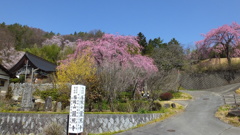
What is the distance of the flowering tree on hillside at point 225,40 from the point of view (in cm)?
2247

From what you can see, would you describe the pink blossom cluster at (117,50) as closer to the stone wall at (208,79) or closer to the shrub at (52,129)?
the shrub at (52,129)

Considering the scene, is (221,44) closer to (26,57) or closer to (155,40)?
(155,40)

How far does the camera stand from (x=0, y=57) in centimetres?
2727

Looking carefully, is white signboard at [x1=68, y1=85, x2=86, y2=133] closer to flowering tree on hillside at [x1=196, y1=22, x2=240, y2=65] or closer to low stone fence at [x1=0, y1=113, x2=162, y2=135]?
low stone fence at [x1=0, y1=113, x2=162, y2=135]

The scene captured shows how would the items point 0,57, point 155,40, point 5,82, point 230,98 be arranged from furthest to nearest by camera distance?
point 155,40 < point 0,57 < point 5,82 < point 230,98

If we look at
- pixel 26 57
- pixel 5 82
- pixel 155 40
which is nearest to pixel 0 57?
pixel 26 57

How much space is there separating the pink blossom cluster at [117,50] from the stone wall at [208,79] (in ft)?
29.9

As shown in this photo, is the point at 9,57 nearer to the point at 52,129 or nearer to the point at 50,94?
the point at 50,94

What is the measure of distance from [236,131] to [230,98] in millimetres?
8161

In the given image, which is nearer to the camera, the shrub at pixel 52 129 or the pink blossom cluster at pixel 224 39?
the shrub at pixel 52 129

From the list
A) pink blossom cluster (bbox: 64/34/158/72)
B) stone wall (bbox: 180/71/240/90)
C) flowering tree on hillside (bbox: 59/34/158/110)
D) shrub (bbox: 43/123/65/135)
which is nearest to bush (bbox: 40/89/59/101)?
flowering tree on hillside (bbox: 59/34/158/110)

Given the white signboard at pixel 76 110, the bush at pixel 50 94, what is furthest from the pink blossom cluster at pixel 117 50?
the white signboard at pixel 76 110

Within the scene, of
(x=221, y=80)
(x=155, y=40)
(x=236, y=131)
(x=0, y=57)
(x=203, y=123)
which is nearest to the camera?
(x=236, y=131)

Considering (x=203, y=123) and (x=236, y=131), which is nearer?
(x=236, y=131)
